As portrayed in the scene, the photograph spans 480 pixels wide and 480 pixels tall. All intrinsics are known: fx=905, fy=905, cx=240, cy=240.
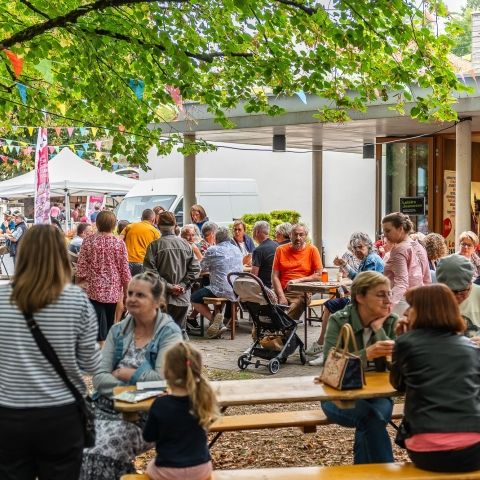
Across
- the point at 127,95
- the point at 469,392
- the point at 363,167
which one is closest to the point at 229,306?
the point at 127,95

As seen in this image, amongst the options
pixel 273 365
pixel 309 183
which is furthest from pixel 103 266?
pixel 309 183

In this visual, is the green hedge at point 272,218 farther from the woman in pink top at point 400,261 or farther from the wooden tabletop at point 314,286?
the woman in pink top at point 400,261

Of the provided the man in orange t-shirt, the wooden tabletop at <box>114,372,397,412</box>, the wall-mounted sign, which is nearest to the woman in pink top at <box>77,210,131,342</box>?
the man in orange t-shirt

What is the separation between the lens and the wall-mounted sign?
62.9 feet

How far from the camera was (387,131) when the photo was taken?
1886cm

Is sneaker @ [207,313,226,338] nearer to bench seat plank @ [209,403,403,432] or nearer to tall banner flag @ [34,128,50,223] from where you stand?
tall banner flag @ [34,128,50,223]

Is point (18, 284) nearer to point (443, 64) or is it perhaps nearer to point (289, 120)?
point (443, 64)

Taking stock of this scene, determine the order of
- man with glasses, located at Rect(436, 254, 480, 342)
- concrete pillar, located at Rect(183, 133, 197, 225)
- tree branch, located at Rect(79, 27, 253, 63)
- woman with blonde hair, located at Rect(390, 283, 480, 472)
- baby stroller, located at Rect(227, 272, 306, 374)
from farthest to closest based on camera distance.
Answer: concrete pillar, located at Rect(183, 133, 197, 225)
baby stroller, located at Rect(227, 272, 306, 374)
tree branch, located at Rect(79, 27, 253, 63)
man with glasses, located at Rect(436, 254, 480, 342)
woman with blonde hair, located at Rect(390, 283, 480, 472)

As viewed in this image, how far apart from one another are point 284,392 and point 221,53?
17.3ft

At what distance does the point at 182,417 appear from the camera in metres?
4.35

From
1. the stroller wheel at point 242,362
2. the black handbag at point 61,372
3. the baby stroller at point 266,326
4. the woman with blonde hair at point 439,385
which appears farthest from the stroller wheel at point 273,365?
the black handbag at point 61,372

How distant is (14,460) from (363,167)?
2576cm

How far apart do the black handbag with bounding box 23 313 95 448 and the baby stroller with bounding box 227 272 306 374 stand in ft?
A: 19.0

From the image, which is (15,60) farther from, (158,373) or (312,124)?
(312,124)
